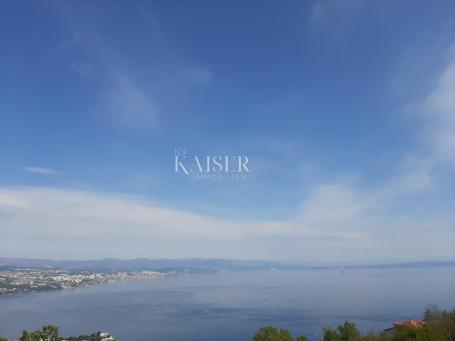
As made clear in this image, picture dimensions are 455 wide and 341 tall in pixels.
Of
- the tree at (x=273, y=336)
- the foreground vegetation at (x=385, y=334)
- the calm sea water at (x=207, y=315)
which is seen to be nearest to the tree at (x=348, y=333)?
the foreground vegetation at (x=385, y=334)

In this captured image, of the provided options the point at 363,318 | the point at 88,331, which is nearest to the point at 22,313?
the point at 88,331

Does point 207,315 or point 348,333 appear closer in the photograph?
point 348,333

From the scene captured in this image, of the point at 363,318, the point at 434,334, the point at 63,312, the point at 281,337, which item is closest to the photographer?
the point at 434,334

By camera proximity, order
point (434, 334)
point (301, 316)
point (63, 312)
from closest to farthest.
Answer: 1. point (434, 334)
2. point (301, 316)
3. point (63, 312)

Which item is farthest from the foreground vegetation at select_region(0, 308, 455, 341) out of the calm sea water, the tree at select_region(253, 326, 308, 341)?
the calm sea water

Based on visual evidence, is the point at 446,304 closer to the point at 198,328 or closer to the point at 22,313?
the point at 198,328

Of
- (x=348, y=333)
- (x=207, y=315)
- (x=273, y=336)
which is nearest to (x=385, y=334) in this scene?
(x=273, y=336)

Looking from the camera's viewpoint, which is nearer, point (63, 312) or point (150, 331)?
point (150, 331)

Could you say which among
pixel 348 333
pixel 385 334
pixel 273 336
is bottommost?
pixel 348 333

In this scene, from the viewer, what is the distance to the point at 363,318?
67.1m

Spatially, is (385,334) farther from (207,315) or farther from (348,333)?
(207,315)

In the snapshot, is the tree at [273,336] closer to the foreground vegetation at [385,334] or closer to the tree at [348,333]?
the foreground vegetation at [385,334]

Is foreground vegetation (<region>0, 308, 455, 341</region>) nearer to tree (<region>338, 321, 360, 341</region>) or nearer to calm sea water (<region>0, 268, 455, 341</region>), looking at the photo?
tree (<region>338, 321, 360, 341</region>)

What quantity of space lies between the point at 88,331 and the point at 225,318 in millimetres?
24871
